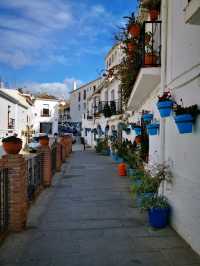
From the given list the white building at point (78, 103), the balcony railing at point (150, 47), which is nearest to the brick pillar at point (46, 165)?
the balcony railing at point (150, 47)

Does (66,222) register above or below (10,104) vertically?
below

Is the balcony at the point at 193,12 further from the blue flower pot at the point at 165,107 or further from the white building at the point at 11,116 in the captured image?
the white building at the point at 11,116

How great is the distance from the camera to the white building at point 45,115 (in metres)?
56.8

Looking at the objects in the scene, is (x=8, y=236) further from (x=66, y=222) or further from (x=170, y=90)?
(x=170, y=90)

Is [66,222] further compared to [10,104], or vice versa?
[10,104]

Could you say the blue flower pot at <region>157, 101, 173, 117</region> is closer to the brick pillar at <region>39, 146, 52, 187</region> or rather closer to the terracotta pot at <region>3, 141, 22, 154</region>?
the terracotta pot at <region>3, 141, 22, 154</region>

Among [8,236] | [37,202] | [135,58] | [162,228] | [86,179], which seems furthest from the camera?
[86,179]

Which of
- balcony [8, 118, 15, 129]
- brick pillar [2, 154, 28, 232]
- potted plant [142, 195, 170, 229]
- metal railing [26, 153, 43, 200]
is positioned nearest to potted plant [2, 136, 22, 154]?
brick pillar [2, 154, 28, 232]

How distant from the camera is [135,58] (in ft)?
33.3

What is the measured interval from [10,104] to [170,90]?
24442mm

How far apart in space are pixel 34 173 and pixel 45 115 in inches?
1912

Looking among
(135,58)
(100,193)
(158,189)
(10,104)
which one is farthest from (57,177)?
(10,104)

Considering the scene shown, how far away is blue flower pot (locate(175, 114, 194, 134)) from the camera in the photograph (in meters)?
5.05

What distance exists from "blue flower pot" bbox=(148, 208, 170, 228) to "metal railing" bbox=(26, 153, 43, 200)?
343 centimetres
